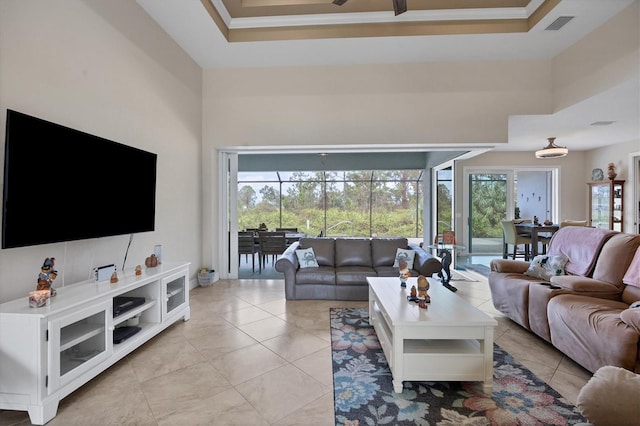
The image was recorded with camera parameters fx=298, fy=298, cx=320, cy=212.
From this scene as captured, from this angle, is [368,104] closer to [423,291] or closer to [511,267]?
[511,267]

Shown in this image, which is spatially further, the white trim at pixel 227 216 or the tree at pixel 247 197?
the tree at pixel 247 197

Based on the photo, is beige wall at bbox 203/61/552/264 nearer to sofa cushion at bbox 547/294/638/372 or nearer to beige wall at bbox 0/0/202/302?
beige wall at bbox 0/0/202/302

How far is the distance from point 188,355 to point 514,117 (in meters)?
5.51

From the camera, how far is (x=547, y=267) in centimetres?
320

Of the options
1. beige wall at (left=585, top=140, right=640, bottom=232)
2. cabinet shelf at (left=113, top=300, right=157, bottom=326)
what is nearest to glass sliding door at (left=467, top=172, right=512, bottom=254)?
beige wall at (left=585, top=140, right=640, bottom=232)

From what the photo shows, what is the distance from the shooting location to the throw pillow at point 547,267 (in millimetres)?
3134

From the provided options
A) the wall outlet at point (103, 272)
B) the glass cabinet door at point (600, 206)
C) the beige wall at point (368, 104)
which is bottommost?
the wall outlet at point (103, 272)

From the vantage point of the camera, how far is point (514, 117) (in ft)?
15.6

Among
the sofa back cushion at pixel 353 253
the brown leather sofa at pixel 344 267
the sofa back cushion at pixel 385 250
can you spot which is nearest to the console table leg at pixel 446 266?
the brown leather sofa at pixel 344 267

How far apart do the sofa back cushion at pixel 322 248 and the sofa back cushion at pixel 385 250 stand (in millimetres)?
632

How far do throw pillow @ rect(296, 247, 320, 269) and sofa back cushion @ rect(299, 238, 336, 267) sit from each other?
0.13m

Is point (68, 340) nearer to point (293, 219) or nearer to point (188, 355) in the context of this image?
point (188, 355)

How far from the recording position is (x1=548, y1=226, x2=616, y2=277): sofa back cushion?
2.91 metres

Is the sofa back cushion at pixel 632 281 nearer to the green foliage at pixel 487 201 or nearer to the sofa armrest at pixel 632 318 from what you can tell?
the sofa armrest at pixel 632 318
